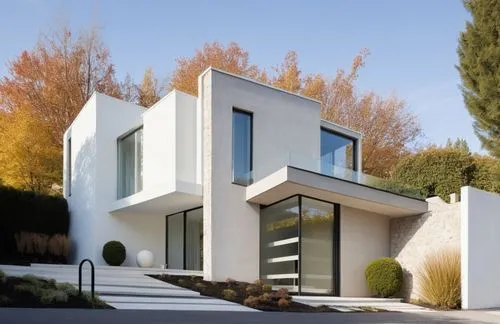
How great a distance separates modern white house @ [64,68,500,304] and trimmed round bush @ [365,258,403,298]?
0.64m

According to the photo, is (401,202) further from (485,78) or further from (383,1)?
(383,1)

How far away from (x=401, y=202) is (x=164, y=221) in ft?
31.1

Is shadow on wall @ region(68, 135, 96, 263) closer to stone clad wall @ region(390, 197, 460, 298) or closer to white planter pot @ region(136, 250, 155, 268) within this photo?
white planter pot @ region(136, 250, 155, 268)

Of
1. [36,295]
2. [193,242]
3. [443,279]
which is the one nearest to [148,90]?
[193,242]

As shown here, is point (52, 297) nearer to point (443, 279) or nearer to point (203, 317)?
point (203, 317)

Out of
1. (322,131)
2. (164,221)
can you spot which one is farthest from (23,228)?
(322,131)

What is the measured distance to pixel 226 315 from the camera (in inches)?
404

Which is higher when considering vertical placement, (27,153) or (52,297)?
(27,153)

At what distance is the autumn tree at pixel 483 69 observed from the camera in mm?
17859

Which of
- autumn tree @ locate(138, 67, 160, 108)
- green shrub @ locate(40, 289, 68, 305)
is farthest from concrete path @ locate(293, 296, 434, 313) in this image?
autumn tree @ locate(138, 67, 160, 108)

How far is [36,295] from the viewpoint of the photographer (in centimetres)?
1046

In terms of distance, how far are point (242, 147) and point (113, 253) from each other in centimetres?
622

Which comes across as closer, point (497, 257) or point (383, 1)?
point (497, 257)

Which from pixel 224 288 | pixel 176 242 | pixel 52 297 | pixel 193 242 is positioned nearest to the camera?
pixel 52 297
